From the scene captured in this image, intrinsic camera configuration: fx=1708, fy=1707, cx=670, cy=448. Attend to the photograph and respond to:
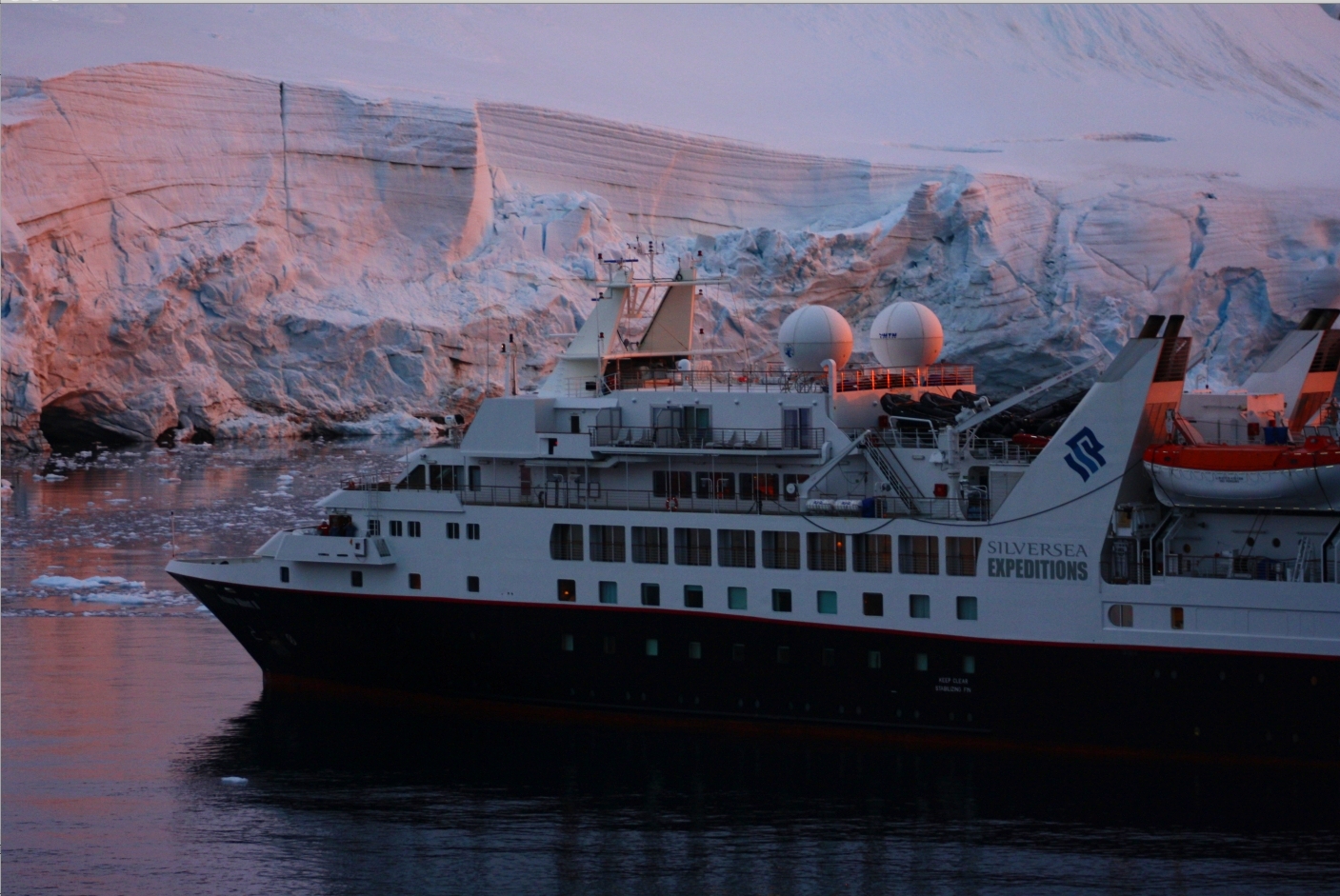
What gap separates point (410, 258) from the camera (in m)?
51.6

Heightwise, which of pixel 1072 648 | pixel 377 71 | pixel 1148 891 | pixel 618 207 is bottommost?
pixel 1148 891

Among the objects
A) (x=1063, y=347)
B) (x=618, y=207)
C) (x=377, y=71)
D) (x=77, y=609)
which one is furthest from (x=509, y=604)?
(x=377, y=71)

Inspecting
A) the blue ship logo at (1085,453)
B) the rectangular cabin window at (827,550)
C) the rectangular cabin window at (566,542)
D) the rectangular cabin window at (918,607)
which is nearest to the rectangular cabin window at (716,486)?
the rectangular cabin window at (827,550)

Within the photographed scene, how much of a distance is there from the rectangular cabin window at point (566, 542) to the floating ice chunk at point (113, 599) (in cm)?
910

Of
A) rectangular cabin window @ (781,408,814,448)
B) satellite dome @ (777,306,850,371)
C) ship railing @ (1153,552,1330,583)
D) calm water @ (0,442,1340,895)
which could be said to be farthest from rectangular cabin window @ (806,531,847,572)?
ship railing @ (1153,552,1330,583)

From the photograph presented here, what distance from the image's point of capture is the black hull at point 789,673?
49.8 ft

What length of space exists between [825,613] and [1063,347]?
110ft

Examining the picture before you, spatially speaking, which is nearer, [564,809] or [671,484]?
[564,809]

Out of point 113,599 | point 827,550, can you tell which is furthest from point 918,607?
point 113,599

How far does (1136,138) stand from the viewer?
6506 centimetres

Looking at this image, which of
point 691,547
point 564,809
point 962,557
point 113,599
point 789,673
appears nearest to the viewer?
point 564,809

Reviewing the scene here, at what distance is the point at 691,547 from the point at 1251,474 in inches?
210

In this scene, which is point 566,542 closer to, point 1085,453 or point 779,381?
point 779,381

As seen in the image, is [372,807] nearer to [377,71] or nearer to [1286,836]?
[1286,836]
